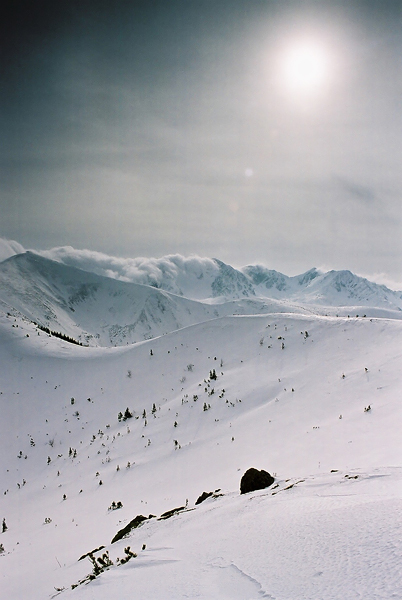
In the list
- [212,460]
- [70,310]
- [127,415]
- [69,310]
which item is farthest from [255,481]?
[70,310]

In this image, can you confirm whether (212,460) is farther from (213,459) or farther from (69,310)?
(69,310)

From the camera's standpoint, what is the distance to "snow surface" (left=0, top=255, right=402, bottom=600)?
4219mm

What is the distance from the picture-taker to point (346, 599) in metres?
2.97

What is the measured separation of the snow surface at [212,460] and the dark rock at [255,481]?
0.51 metres

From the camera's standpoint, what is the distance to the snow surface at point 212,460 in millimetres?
4219

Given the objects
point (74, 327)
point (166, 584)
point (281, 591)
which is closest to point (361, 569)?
point (281, 591)

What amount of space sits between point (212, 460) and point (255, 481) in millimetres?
5671

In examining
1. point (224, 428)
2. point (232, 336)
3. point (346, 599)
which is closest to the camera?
point (346, 599)

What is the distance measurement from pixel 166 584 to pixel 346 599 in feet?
8.32

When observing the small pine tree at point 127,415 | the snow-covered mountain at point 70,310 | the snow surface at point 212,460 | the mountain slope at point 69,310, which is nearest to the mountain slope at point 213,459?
the snow surface at point 212,460

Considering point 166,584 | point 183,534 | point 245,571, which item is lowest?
point 183,534

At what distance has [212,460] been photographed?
1407cm

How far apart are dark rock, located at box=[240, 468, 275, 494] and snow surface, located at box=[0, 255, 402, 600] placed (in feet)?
1.66

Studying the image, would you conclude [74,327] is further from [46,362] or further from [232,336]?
[232,336]
